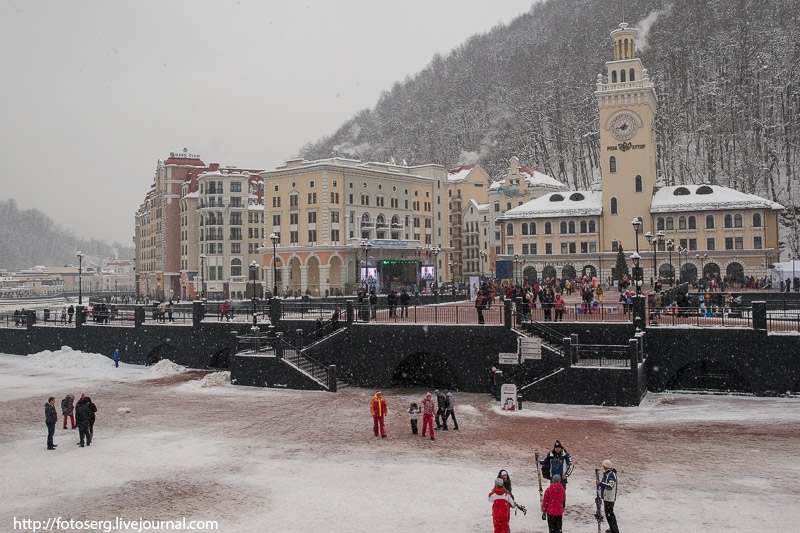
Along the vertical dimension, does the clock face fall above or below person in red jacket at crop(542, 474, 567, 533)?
above

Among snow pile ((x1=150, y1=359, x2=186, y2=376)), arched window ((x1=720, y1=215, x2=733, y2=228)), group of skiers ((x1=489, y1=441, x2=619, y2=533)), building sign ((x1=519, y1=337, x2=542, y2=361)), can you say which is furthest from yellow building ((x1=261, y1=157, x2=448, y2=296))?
group of skiers ((x1=489, y1=441, x2=619, y2=533))

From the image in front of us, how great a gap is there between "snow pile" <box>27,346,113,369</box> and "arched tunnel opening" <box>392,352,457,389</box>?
57.0ft

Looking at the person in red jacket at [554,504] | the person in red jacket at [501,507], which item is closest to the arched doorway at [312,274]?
the person in red jacket at [554,504]

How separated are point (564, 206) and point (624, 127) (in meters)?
10.4

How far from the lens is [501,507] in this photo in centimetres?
1173

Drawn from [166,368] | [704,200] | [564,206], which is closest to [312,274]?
[564,206]

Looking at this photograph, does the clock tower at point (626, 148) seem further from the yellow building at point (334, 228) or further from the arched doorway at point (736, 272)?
the yellow building at point (334, 228)

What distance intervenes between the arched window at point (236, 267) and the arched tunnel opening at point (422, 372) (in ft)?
186

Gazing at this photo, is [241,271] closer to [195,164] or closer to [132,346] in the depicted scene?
[195,164]

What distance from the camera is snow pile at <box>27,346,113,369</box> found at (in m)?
39.0

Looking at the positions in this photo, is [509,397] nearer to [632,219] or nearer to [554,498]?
[554,498]

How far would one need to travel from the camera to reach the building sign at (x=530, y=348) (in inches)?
1057

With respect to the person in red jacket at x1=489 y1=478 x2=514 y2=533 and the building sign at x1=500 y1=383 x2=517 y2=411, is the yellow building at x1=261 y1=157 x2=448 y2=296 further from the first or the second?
the person in red jacket at x1=489 y1=478 x2=514 y2=533

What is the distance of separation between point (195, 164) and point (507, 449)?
290 ft
